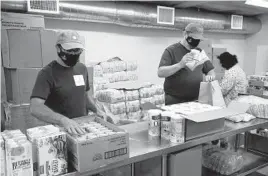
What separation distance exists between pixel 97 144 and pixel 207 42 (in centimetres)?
491

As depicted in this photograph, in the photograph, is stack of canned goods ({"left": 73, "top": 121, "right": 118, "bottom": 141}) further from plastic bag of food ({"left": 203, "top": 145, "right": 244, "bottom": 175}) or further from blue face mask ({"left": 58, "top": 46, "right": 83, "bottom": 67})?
plastic bag of food ({"left": 203, "top": 145, "right": 244, "bottom": 175})

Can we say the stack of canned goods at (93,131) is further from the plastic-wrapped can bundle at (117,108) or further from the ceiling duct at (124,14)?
the ceiling duct at (124,14)

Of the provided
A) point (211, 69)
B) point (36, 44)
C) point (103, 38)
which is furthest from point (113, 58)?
point (211, 69)

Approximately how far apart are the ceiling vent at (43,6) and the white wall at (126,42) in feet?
1.84

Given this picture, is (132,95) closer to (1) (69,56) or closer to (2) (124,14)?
(2) (124,14)

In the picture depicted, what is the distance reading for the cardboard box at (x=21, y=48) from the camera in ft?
9.59

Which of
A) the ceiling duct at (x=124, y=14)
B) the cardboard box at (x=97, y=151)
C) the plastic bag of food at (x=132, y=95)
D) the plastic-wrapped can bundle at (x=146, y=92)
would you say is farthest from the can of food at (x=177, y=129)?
the ceiling duct at (x=124, y=14)

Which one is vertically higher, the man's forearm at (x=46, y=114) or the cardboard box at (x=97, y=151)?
the man's forearm at (x=46, y=114)

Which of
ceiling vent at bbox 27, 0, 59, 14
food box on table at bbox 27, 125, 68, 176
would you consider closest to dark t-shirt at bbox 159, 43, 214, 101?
food box on table at bbox 27, 125, 68, 176

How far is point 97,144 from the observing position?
116 centimetres

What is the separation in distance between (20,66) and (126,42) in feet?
7.76

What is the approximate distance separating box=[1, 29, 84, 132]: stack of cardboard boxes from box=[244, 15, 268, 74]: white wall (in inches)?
230

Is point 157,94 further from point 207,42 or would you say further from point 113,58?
point 207,42

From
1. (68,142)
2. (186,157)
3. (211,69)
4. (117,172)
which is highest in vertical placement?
(211,69)
